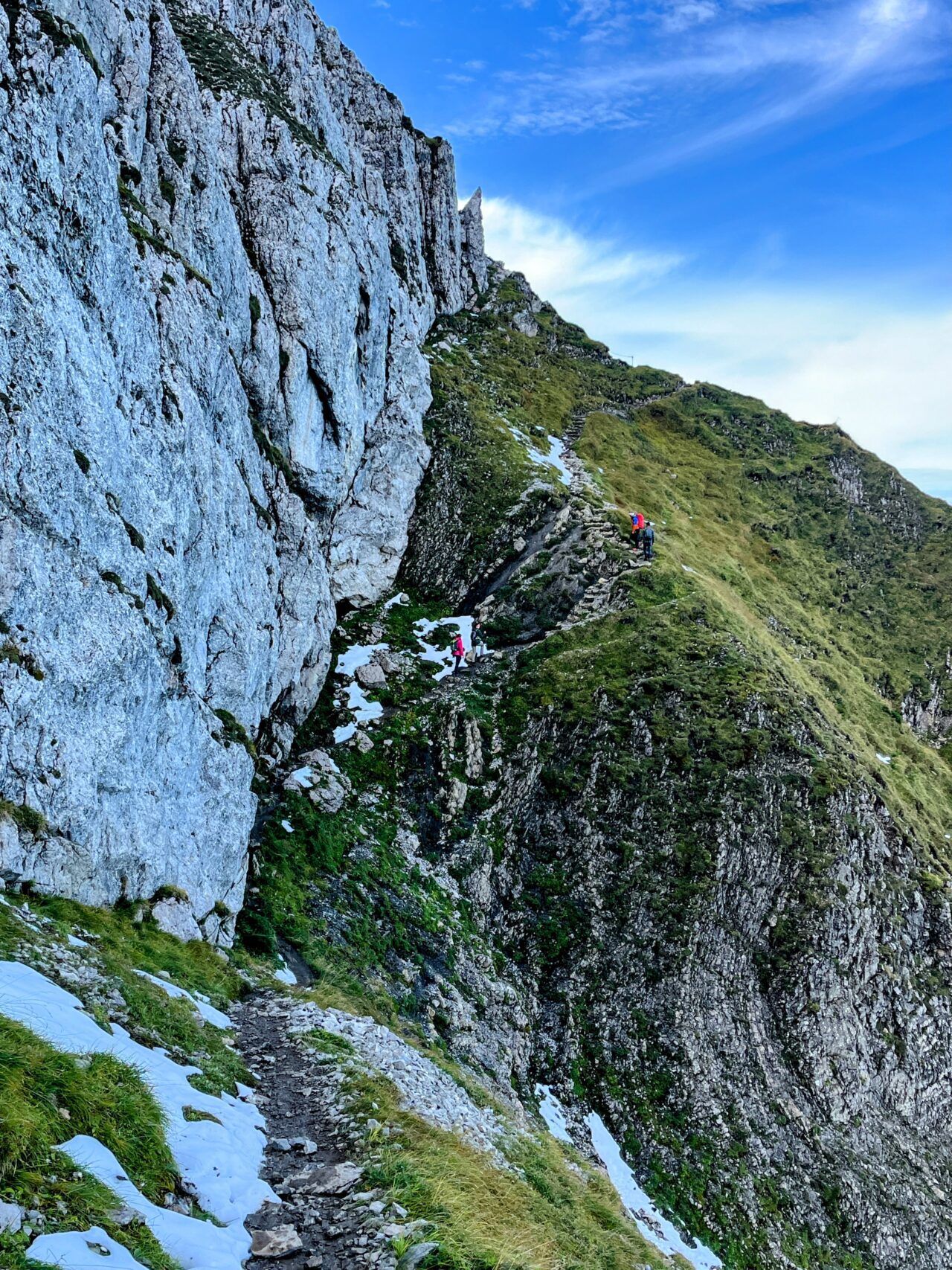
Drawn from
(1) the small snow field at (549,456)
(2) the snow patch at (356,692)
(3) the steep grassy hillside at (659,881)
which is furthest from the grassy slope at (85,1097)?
(1) the small snow field at (549,456)

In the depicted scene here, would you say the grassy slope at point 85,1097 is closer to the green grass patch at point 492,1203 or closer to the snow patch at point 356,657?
the green grass patch at point 492,1203

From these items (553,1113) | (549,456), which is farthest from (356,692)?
(549,456)

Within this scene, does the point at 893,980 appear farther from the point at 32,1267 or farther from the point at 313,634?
the point at 32,1267

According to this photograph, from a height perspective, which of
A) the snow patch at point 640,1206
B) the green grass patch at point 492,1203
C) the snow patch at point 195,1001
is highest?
the green grass patch at point 492,1203

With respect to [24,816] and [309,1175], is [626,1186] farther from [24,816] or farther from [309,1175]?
[24,816]

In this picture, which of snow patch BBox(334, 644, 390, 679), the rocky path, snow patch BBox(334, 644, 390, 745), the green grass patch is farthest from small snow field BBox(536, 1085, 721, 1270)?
snow patch BBox(334, 644, 390, 679)

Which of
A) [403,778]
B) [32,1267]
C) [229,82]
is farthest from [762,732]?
[229,82]
